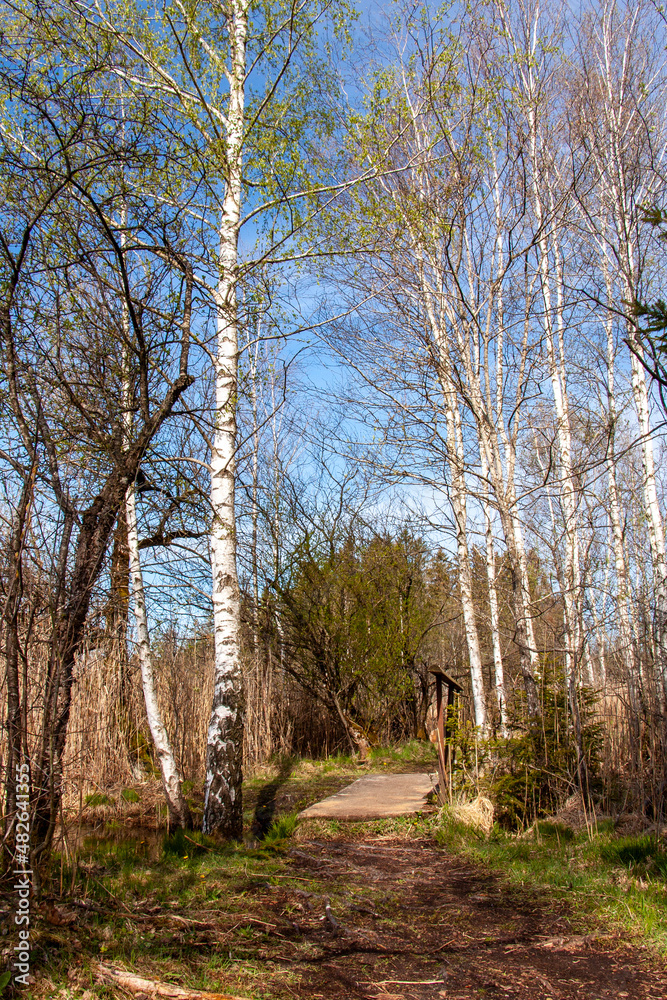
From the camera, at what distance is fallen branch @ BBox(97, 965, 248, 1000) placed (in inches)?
86.9

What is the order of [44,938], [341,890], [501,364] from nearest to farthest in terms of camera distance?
[44,938] → [341,890] → [501,364]

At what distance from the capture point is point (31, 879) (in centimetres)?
264

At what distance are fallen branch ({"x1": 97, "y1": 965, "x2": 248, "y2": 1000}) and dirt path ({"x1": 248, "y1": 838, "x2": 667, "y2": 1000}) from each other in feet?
1.02

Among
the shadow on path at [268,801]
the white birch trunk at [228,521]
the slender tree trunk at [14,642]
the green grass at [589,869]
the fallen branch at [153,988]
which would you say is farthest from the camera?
the shadow on path at [268,801]

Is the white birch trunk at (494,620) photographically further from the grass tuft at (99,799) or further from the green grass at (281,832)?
the grass tuft at (99,799)

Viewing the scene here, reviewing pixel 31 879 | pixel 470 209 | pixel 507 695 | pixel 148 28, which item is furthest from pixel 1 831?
pixel 470 209

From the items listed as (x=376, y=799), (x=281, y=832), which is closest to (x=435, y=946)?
(x=281, y=832)

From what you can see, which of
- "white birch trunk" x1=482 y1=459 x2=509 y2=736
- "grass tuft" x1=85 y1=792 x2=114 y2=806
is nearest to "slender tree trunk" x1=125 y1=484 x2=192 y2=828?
"grass tuft" x1=85 y1=792 x2=114 y2=806

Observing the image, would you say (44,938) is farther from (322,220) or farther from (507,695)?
(322,220)

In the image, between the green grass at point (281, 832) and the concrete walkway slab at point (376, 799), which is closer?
the green grass at point (281, 832)

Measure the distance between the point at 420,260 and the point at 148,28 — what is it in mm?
3482

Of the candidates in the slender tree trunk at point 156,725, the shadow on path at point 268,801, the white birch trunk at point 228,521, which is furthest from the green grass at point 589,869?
the slender tree trunk at point 156,725

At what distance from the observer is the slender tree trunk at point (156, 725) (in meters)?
5.76

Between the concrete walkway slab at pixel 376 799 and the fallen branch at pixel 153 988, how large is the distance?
3861mm
